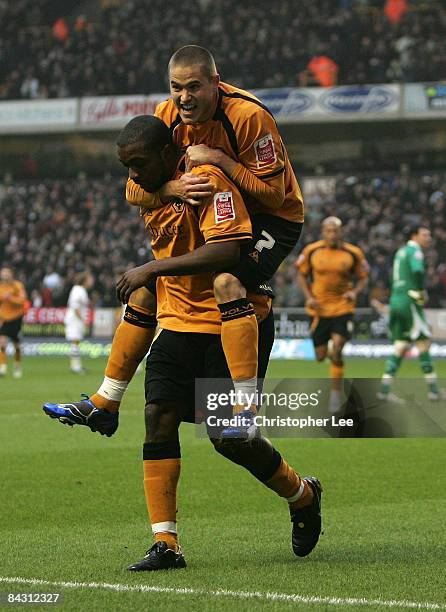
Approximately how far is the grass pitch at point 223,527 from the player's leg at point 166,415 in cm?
29

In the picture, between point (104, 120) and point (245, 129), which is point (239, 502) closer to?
point (245, 129)

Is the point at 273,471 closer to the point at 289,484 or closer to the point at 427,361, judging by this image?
the point at 289,484

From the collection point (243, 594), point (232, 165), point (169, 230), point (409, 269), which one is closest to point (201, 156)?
point (232, 165)

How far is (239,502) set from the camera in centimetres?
787

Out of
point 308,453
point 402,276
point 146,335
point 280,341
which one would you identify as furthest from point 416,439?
point 280,341

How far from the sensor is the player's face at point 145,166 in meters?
5.36

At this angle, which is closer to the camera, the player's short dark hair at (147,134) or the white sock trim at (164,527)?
the player's short dark hair at (147,134)

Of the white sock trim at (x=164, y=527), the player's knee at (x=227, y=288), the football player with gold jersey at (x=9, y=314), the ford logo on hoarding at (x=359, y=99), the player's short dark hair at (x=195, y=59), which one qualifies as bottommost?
the football player with gold jersey at (x=9, y=314)

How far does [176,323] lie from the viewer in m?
5.58

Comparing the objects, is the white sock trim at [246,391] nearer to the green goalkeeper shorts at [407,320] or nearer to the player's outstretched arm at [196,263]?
the player's outstretched arm at [196,263]

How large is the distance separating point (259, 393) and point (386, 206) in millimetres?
30963

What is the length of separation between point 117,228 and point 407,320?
2350cm

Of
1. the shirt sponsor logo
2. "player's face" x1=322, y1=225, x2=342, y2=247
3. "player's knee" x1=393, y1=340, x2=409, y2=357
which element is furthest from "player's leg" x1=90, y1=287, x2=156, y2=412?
"player's knee" x1=393, y1=340, x2=409, y2=357

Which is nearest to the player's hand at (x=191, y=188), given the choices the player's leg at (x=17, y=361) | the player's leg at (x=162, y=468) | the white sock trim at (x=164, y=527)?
the player's leg at (x=162, y=468)
